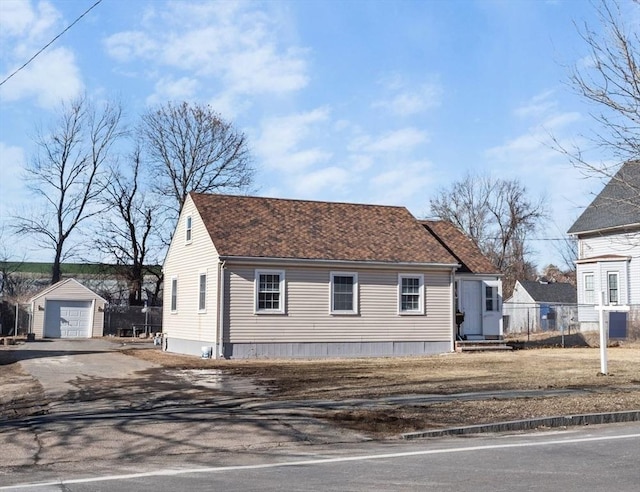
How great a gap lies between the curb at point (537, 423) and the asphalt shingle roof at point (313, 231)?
15.1 metres

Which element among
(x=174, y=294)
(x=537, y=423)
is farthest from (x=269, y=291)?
(x=537, y=423)

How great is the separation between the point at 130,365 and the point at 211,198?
319 inches

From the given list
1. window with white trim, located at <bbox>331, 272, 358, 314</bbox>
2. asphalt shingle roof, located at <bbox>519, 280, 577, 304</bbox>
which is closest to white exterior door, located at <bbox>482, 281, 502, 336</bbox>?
window with white trim, located at <bbox>331, 272, 358, 314</bbox>

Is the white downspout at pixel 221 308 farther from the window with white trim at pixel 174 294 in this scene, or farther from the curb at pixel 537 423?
the curb at pixel 537 423

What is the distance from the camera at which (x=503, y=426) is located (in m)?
11.0

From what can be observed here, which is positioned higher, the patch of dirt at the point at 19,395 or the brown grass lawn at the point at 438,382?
the brown grass lawn at the point at 438,382

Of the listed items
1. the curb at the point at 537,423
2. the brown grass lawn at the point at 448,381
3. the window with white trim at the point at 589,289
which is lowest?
the curb at the point at 537,423

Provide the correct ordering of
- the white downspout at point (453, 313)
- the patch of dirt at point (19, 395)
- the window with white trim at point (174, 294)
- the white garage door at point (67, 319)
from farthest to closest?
the white garage door at point (67, 319), the window with white trim at point (174, 294), the white downspout at point (453, 313), the patch of dirt at point (19, 395)

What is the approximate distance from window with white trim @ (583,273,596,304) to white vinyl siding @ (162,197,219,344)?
66.5 feet

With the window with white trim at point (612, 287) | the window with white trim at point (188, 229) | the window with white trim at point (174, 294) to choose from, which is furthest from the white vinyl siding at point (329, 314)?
the window with white trim at point (612, 287)

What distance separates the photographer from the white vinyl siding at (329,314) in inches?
987

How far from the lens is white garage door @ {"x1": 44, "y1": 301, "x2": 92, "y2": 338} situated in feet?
146

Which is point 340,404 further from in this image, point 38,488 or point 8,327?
point 8,327

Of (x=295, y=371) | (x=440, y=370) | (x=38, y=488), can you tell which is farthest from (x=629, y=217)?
(x=38, y=488)
